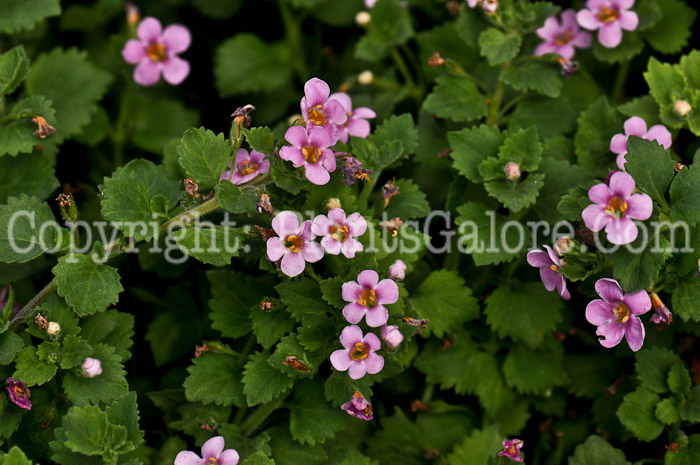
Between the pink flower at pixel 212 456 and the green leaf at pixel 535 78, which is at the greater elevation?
the green leaf at pixel 535 78

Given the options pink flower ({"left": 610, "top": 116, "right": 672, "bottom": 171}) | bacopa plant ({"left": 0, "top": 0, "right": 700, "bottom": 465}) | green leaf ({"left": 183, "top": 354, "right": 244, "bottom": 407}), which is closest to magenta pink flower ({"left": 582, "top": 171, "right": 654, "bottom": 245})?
bacopa plant ({"left": 0, "top": 0, "right": 700, "bottom": 465})

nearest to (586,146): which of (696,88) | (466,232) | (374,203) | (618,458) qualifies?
(696,88)

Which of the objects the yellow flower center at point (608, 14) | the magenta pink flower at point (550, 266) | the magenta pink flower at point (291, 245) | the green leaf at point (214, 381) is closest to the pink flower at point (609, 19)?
the yellow flower center at point (608, 14)

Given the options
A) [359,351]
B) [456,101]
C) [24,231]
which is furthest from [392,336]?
[24,231]

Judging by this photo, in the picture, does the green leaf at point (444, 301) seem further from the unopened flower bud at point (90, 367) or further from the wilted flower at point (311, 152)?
the unopened flower bud at point (90, 367)

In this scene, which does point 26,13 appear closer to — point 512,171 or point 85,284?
point 85,284

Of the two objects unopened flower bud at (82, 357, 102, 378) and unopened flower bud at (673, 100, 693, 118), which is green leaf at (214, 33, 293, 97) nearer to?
unopened flower bud at (82, 357, 102, 378)
